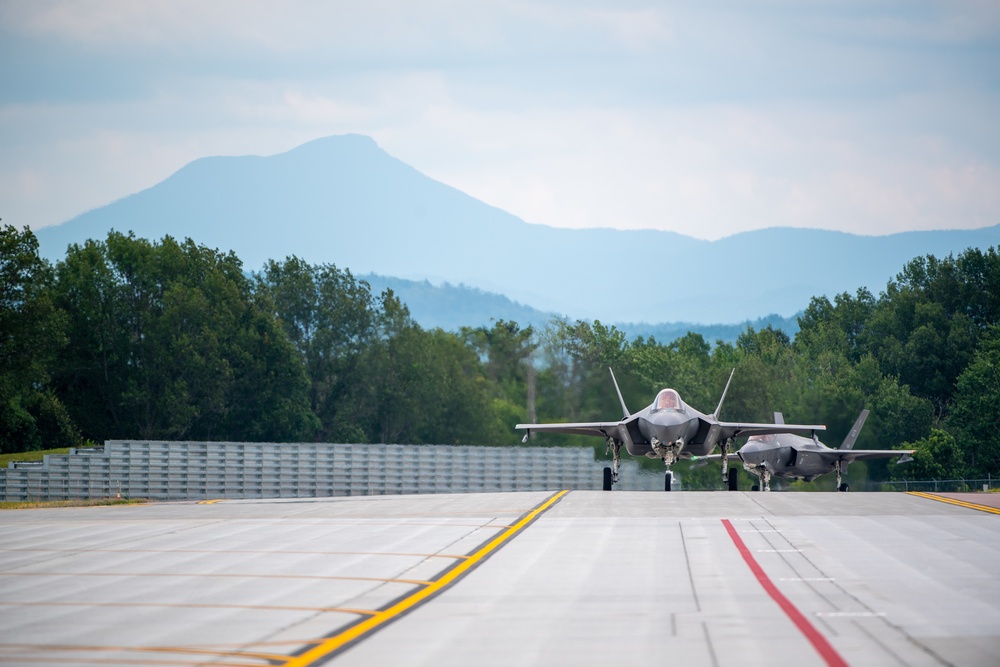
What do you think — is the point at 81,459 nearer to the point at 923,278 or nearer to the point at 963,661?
the point at 963,661

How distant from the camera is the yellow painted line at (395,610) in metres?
10.0

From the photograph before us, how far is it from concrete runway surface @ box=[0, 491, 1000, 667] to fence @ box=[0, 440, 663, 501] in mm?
22996

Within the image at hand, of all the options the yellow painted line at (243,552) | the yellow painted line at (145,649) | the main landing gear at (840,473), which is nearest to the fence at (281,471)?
the main landing gear at (840,473)

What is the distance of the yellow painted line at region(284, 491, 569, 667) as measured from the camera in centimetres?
1004

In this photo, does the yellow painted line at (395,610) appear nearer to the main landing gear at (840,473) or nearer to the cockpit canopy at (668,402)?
the cockpit canopy at (668,402)

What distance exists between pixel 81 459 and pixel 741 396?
49454 mm

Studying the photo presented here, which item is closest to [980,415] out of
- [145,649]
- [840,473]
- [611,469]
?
[840,473]

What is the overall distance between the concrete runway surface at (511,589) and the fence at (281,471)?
2300 centimetres

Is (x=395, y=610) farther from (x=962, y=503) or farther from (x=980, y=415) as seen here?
(x=980, y=415)

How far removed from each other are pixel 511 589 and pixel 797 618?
148 inches

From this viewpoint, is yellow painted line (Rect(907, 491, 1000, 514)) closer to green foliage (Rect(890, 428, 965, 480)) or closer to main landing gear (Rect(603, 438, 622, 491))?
main landing gear (Rect(603, 438, 622, 491))

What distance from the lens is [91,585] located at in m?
14.7

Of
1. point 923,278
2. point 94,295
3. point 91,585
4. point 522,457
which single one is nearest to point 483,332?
point 923,278

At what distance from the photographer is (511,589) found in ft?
45.9
